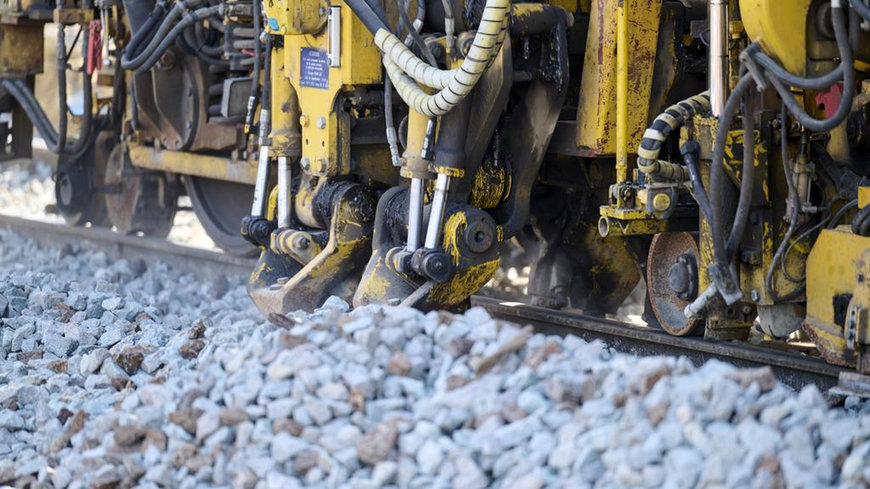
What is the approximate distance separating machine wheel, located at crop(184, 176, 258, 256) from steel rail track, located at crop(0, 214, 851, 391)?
204 millimetres

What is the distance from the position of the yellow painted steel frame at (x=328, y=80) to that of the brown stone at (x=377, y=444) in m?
2.57

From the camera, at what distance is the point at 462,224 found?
5.93 meters

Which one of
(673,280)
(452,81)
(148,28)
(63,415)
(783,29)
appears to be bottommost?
(63,415)

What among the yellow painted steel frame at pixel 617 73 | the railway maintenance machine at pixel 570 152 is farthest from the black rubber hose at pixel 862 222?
the yellow painted steel frame at pixel 617 73

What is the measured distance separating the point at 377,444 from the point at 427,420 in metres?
0.19

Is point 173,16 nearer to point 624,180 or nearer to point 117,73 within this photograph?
point 117,73

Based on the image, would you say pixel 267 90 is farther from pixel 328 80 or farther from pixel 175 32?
pixel 175 32

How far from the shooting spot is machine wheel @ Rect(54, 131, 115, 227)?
1012 centimetres

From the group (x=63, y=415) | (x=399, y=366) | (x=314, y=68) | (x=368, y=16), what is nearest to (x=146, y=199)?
(x=314, y=68)

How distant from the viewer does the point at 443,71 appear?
5.68m

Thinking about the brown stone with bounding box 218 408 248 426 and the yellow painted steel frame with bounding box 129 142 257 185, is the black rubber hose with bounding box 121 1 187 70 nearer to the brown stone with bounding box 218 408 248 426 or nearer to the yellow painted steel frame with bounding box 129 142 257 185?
the yellow painted steel frame with bounding box 129 142 257 185

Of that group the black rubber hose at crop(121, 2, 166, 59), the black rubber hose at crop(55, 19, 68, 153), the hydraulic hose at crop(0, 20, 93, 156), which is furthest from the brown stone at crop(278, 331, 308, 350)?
the hydraulic hose at crop(0, 20, 93, 156)

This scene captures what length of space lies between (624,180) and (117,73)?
471 cm

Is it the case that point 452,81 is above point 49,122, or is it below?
above
